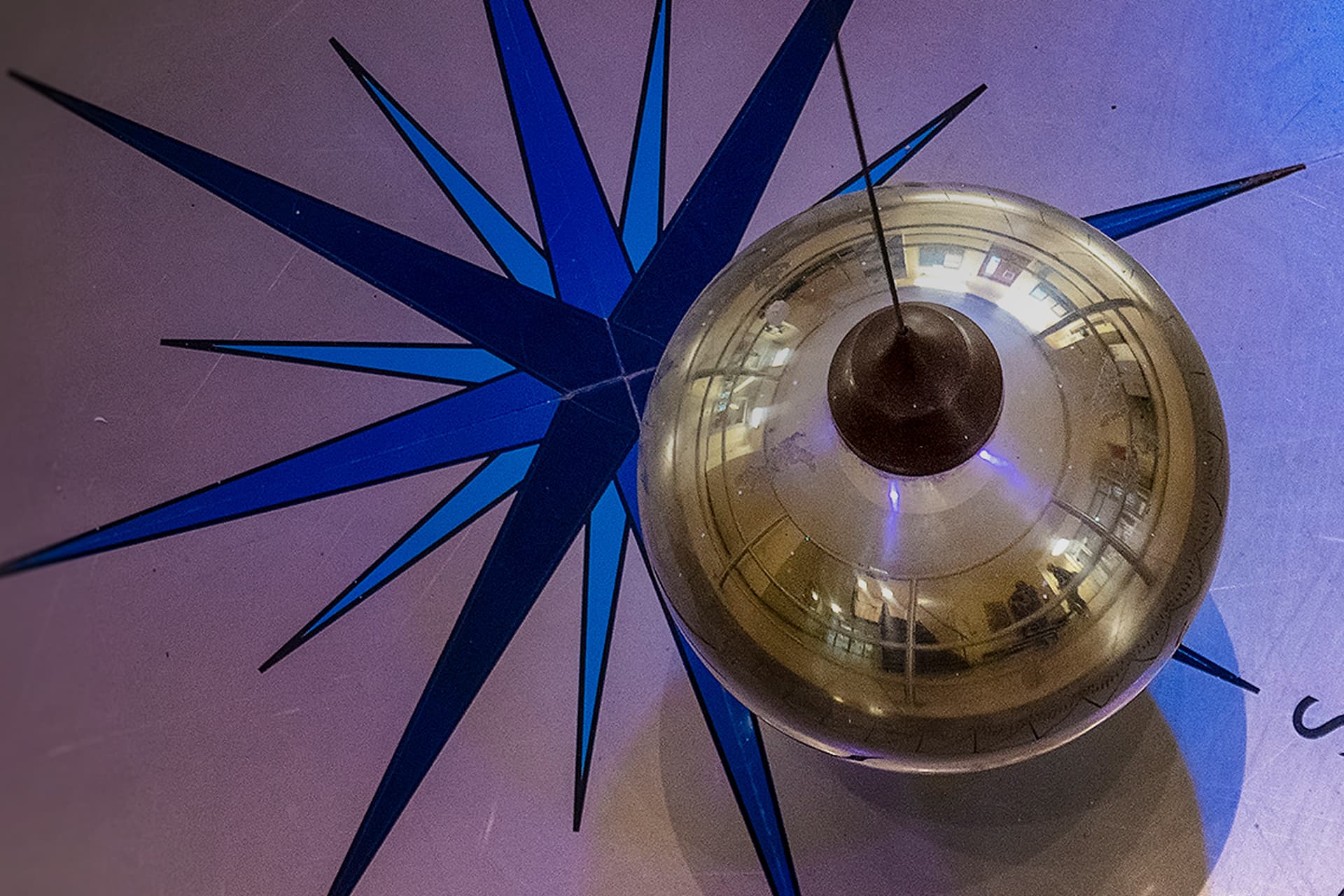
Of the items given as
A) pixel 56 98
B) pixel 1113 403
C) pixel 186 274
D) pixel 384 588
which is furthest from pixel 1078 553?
pixel 56 98

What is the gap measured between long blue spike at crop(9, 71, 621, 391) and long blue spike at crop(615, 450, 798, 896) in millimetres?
375

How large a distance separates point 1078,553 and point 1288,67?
1867 millimetres

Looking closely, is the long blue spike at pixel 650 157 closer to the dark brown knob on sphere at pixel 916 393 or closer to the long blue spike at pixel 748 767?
the long blue spike at pixel 748 767

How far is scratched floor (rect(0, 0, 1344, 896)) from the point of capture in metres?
2.27

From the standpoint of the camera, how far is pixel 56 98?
273 cm

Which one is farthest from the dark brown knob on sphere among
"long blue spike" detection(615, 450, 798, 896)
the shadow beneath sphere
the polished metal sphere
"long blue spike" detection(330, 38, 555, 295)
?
"long blue spike" detection(330, 38, 555, 295)

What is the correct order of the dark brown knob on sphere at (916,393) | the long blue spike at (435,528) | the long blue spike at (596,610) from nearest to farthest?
the dark brown knob on sphere at (916,393)
the long blue spike at (596,610)
the long blue spike at (435,528)

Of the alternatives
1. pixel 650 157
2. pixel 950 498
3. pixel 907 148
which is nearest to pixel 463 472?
A: pixel 650 157

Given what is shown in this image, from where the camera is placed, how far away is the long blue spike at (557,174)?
8.41 feet

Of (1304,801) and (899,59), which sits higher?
(899,59)

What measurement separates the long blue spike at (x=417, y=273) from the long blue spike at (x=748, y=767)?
38cm

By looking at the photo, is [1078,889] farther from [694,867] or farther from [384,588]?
[384,588]

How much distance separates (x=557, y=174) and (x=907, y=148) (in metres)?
0.74

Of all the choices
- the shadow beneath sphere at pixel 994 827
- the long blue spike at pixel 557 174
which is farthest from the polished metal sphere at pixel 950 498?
the long blue spike at pixel 557 174
